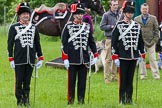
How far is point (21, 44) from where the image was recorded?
10.2 metres

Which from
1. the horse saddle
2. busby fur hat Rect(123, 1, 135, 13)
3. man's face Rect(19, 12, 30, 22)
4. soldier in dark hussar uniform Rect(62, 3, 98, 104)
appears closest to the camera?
man's face Rect(19, 12, 30, 22)

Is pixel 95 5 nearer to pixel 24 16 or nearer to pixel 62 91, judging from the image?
pixel 62 91

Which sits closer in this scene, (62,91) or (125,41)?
(125,41)

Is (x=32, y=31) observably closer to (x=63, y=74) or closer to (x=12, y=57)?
(x=12, y=57)

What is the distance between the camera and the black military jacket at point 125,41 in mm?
10641

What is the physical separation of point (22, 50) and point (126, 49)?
1.99 m

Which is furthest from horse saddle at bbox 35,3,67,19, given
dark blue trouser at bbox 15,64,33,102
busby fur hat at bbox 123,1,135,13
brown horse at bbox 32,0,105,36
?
dark blue trouser at bbox 15,64,33,102

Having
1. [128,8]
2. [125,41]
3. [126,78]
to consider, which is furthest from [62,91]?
[128,8]

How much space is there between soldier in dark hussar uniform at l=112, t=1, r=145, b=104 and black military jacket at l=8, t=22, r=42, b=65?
1578 millimetres

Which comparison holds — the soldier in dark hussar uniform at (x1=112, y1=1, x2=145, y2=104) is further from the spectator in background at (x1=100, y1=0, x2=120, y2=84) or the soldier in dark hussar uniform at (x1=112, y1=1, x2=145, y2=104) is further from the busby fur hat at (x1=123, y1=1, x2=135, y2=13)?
the spectator in background at (x1=100, y1=0, x2=120, y2=84)

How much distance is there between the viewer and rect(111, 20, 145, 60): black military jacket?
1064 centimetres

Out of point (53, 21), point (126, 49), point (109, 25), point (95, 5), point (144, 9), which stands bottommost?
point (53, 21)

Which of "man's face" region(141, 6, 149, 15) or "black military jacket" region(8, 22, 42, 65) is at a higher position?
"man's face" region(141, 6, 149, 15)

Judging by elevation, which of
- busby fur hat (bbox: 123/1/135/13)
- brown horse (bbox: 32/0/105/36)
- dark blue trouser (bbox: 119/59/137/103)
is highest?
busby fur hat (bbox: 123/1/135/13)
